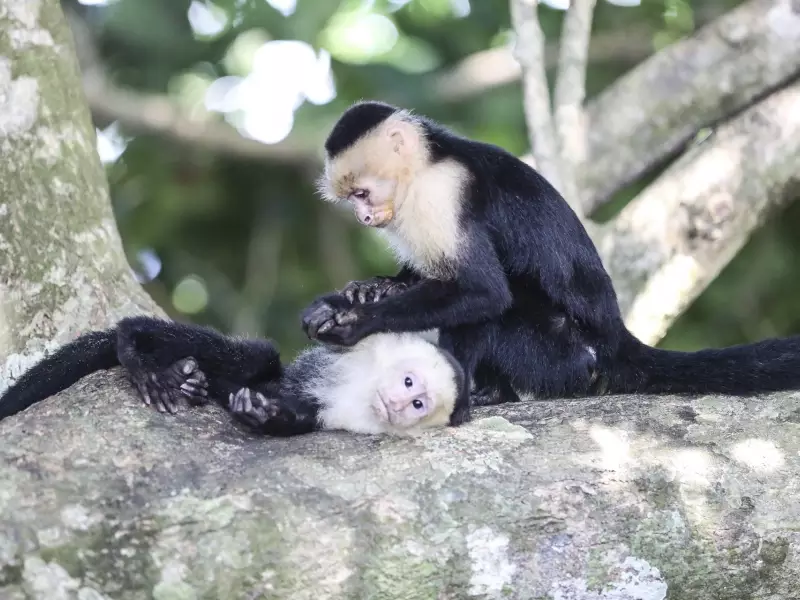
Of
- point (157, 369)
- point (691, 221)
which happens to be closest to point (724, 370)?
point (691, 221)

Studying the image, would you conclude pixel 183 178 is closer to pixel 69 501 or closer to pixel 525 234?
pixel 525 234

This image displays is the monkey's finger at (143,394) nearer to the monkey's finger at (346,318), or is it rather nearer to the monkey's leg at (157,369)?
the monkey's leg at (157,369)

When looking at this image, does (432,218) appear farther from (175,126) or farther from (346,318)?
(175,126)

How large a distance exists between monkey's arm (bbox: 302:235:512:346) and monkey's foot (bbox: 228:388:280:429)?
0.44 metres

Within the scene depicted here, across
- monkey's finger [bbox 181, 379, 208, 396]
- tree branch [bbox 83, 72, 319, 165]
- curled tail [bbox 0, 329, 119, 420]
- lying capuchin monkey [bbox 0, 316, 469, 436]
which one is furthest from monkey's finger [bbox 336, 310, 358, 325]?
tree branch [bbox 83, 72, 319, 165]

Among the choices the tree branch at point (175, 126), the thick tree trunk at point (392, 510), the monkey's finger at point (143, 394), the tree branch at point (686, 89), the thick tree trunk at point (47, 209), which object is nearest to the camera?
the thick tree trunk at point (392, 510)

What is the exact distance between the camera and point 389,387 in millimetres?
2717

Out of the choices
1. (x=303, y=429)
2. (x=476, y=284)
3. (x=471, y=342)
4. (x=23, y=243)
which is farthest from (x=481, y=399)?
(x=23, y=243)

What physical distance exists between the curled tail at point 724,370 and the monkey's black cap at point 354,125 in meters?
1.21

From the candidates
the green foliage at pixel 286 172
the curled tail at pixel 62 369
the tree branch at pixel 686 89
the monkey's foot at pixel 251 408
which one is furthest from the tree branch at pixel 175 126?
the monkey's foot at pixel 251 408

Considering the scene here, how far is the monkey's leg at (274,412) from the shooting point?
247 cm

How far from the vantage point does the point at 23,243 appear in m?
2.83

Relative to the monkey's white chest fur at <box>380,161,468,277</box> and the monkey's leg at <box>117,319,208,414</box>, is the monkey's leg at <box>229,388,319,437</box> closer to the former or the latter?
the monkey's leg at <box>117,319,208,414</box>

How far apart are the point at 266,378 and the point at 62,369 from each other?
62 cm
